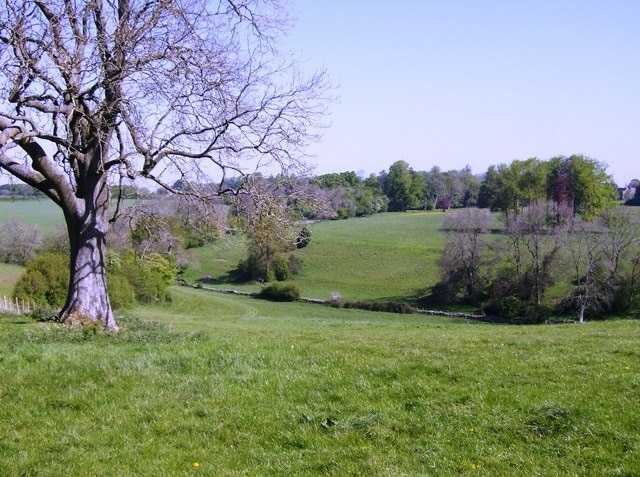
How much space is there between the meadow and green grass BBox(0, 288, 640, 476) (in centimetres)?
2

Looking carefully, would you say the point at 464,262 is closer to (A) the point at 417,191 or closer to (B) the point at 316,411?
(B) the point at 316,411

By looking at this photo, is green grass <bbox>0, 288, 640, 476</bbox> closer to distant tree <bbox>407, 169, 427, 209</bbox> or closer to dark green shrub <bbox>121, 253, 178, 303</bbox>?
dark green shrub <bbox>121, 253, 178, 303</bbox>

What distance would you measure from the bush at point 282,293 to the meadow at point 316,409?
187 ft

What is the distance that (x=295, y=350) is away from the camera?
1073 cm

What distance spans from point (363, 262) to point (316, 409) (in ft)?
260

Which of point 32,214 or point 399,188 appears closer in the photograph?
point 32,214

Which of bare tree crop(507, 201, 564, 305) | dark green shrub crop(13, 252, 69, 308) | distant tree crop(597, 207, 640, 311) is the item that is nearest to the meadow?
dark green shrub crop(13, 252, 69, 308)

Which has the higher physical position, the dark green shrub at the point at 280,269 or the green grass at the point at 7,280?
the green grass at the point at 7,280

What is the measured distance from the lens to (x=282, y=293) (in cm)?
6888

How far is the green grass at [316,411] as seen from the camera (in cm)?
580

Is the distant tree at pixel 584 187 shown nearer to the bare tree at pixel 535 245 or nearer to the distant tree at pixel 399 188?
the bare tree at pixel 535 245

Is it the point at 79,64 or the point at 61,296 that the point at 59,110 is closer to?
the point at 79,64

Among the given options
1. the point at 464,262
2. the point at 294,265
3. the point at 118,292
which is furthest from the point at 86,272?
the point at 294,265

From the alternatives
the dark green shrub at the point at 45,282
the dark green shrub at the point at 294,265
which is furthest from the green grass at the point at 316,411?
the dark green shrub at the point at 294,265
